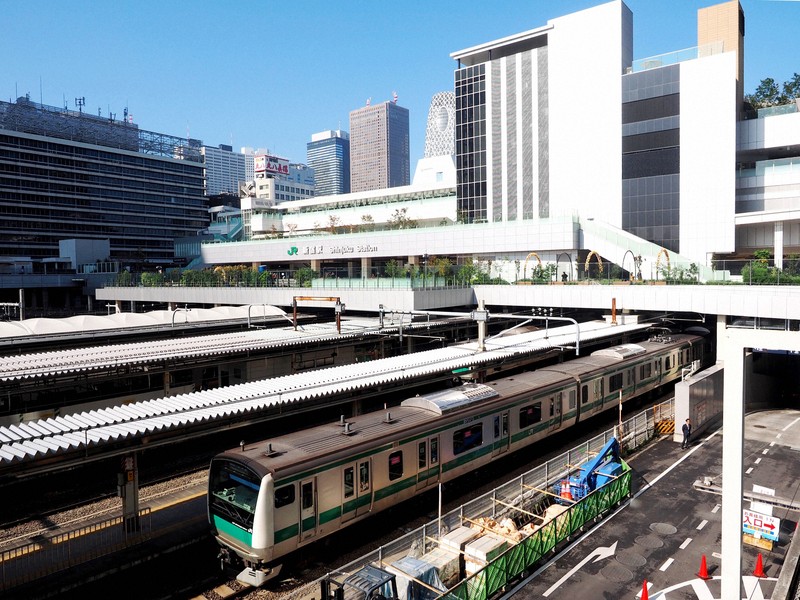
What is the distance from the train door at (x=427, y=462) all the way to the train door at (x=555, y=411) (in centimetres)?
741

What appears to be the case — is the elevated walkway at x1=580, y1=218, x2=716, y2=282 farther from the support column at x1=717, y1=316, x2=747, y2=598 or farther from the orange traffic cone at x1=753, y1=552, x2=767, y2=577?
the support column at x1=717, y1=316, x2=747, y2=598

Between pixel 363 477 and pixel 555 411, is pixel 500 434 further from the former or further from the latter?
pixel 363 477

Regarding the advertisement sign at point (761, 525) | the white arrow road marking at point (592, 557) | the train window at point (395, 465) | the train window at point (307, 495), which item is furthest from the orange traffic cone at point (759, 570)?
the train window at point (307, 495)

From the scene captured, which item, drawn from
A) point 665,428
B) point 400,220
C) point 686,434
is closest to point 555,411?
point 686,434

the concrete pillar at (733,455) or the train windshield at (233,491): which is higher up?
the concrete pillar at (733,455)

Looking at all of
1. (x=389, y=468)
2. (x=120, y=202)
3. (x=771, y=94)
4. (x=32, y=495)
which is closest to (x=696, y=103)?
(x=771, y=94)

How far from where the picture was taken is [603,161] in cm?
5725

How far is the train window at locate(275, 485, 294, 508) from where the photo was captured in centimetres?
1355

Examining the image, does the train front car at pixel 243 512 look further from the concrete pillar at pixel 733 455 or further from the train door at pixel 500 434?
the concrete pillar at pixel 733 455

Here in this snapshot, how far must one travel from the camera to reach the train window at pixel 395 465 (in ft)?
54.0

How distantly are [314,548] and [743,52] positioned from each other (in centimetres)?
6811

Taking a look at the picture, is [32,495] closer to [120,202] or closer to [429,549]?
[429,549]

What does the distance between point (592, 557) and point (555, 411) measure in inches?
343

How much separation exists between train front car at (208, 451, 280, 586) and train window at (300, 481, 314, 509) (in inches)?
38.4
